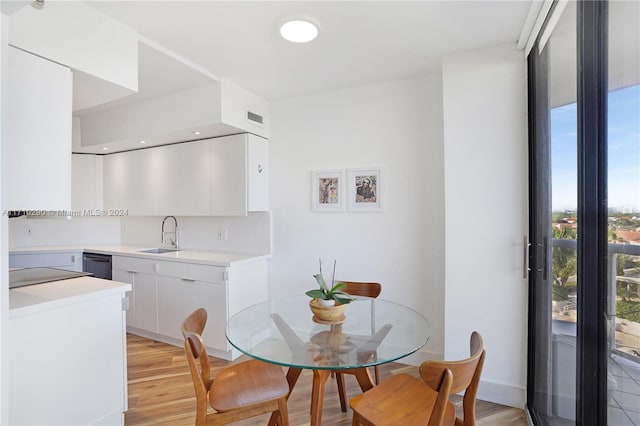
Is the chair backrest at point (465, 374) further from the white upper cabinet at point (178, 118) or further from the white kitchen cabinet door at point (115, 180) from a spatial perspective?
the white kitchen cabinet door at point (115, 180)

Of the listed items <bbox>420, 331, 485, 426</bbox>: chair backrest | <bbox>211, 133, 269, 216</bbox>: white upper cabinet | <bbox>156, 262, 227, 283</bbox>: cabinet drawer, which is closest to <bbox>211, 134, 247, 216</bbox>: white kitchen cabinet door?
<bbox>211, 133, 269, 216</bbox>: white upper cabinet

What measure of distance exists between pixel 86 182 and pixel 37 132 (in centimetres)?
299

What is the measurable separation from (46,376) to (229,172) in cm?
213

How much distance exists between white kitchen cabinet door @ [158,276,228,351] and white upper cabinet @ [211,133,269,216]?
774 mm

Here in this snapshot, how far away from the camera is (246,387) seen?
1617mm

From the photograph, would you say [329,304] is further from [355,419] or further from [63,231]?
[63,231]

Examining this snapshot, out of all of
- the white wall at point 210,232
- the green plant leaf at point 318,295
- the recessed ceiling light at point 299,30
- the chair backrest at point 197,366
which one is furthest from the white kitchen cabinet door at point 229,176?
the chair backrest at point 197,366

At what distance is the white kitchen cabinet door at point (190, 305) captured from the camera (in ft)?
9.90

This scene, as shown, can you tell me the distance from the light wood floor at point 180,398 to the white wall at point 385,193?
0.70 m

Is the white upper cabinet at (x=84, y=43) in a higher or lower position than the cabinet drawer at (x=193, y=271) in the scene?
higher

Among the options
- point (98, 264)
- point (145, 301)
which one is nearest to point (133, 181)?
point (98, 264)

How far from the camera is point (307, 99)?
3352 mm

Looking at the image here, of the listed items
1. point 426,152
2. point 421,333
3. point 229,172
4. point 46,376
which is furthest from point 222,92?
point 421,333

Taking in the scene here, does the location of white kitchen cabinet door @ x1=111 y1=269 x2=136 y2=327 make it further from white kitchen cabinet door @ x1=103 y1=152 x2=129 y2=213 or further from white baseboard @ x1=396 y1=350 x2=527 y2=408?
white baseboard @ x1=396 y1=350 x2=527 y2=408
